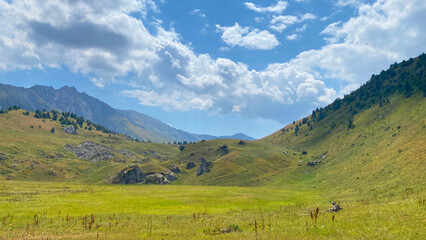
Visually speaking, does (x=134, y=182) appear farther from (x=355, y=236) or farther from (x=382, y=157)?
(x=355, y=236)

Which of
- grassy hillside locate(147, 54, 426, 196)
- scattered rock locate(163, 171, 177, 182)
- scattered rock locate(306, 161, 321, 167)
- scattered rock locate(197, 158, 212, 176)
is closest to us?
grassy hillside locate(147, 54, 426, 196)

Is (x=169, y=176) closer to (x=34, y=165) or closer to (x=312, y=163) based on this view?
(x=312, y=163)

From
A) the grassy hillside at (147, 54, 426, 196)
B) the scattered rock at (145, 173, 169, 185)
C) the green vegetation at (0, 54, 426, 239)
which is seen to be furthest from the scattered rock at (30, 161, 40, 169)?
the grassy hillside at (147, 54, 426, 196)

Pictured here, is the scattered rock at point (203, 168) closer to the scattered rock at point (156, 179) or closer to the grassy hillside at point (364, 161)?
the grassy hillside at point (364, 161)

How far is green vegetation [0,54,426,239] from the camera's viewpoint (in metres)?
32.8

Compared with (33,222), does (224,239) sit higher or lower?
higher

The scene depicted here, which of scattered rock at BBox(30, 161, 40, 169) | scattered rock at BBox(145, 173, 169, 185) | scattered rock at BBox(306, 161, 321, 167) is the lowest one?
scattered rock at BBox(145, 173, 169, 185)

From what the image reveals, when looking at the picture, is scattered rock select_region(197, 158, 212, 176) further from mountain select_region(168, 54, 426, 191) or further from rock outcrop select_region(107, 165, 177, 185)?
rock outcrop select_region(107, 165, 177, 185)

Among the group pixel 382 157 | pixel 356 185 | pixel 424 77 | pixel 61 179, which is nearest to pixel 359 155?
pixel 382 157

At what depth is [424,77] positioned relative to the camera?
594ft

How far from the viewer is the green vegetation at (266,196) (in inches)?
1291

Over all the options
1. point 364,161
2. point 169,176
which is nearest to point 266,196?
point 364,161

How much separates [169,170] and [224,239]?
173 meters

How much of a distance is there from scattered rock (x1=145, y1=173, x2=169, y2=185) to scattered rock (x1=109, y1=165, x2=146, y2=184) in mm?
5708
